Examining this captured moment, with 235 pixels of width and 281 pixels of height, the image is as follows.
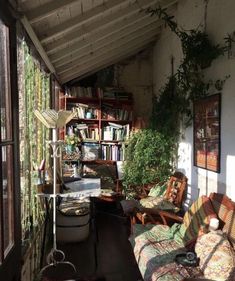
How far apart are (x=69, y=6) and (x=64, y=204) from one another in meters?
2.71

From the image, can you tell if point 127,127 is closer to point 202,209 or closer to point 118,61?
point 118,61

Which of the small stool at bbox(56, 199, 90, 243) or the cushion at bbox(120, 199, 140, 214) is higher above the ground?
the cushion at bbox(120, 199, 140, 214)

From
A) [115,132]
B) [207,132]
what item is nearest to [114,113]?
[115,132]

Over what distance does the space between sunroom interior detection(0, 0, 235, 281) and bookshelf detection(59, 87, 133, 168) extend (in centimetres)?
2

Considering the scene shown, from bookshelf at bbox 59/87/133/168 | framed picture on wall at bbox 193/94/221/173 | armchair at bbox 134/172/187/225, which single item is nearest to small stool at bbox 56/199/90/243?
armchair at bbox 134/172/187/225

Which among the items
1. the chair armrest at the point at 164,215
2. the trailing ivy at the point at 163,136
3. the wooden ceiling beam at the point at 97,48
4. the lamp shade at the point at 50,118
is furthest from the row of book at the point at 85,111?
the lamp shade at the point at 50,118

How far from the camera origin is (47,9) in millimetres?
1997

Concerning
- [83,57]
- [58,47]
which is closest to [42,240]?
[58,47]

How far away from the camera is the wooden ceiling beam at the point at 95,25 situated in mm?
2768

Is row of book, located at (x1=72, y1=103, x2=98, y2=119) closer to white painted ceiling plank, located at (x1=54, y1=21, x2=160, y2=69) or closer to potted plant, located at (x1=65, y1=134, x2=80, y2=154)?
potted plant, located at (x1=65, y1=134, x2=80, y2=154)

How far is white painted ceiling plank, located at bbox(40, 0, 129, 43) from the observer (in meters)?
2.44

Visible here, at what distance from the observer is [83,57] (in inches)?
154

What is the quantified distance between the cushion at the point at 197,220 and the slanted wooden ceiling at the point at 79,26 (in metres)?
1.94

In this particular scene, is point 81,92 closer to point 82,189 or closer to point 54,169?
point 82,189
